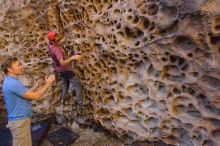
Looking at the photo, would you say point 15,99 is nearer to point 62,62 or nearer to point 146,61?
point 62,62

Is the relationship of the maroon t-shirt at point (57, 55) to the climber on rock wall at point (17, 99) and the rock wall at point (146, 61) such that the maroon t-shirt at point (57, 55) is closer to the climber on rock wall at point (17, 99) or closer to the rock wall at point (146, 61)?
the rock wall at point (146, 61)

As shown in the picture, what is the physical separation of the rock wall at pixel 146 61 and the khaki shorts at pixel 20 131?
45.7 inches

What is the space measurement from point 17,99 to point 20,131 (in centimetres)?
34

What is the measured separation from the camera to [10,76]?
3.26 metres

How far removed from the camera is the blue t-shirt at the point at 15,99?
3.21m

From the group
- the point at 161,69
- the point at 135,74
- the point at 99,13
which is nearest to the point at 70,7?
the point at 99,13

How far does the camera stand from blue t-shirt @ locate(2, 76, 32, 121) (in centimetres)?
321

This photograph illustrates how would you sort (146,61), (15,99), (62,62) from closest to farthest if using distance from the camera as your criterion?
(15,99)
(146,61)
(62,62)

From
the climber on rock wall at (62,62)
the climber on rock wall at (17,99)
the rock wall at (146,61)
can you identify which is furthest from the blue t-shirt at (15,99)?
the rock wall at (146,61)

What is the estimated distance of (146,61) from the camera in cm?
356

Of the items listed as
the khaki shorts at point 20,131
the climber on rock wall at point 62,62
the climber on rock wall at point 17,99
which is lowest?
the khaki shorts at point 20,131

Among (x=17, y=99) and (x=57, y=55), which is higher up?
(x=57, y=55)

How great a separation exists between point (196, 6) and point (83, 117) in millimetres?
2553

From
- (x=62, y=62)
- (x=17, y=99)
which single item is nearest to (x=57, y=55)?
(x=62, y=62)
